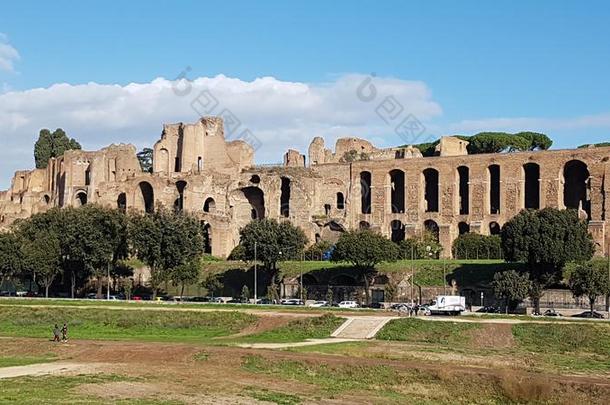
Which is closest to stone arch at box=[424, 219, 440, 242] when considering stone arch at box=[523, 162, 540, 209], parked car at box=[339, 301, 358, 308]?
stone arch at box=[523, 162, 540, 209]

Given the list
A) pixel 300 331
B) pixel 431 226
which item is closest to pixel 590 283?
pixel 300 331

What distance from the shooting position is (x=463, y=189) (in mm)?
83500

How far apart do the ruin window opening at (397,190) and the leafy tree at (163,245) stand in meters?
28.7

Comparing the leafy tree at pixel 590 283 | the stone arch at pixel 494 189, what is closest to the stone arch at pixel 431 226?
the stone arch at pixel 494 189

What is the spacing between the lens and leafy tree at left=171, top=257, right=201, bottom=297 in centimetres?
6131

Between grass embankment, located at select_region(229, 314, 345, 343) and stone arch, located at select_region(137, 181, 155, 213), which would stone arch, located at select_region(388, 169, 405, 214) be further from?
grass embankment, located at select_region(229, 314, 345, 343)

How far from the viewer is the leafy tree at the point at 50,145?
356ft

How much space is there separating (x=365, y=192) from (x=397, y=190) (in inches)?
132

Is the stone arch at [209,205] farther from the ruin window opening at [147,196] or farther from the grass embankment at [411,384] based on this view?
the grass embankment at [411,384]

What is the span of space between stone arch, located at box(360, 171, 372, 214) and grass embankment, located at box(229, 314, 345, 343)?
1659 inches

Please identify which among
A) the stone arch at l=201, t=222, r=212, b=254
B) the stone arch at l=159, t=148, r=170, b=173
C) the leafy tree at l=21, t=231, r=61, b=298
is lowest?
the leafy tree at l=21, t=231, r=61, b=298

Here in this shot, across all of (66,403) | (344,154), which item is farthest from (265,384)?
(344,154)

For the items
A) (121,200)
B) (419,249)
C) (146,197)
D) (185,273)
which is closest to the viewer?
(185,273)

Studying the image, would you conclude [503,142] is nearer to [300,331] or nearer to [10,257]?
[10,257]
